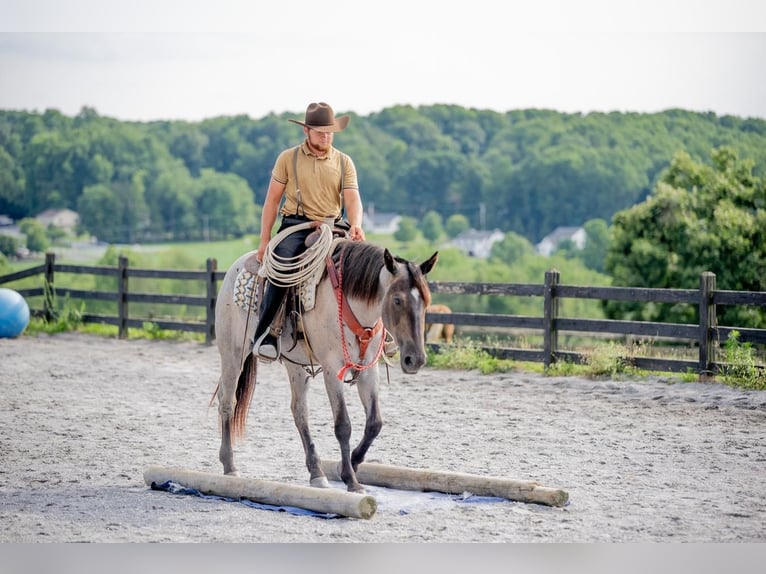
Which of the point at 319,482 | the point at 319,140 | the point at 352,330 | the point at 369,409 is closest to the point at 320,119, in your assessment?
the point at 319,140

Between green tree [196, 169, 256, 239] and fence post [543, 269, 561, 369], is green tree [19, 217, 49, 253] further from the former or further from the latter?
green tree [196, 169, 256, 239]

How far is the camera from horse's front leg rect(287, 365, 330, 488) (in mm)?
5957

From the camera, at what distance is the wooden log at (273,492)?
5043 millimetres

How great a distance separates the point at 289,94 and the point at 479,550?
27661 millimetres

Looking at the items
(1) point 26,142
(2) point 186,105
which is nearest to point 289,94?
(2) point 186,105

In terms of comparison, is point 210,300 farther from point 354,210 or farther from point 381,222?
point 381,222

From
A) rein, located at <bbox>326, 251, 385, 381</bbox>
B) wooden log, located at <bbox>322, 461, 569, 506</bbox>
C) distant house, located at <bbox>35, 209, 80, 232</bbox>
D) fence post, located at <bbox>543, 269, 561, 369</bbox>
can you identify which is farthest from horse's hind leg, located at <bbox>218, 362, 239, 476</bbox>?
distant house, located at <bbox>35, 209, 80, 232</bbox>

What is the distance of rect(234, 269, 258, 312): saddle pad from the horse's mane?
791mm

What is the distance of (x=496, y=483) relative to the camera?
18.0 feet

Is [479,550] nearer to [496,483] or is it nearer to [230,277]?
[496,483]

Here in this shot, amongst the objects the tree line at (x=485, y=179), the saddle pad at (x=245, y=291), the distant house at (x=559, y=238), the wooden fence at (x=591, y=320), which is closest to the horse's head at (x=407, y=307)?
the saddle pad at (x=245, y=291)

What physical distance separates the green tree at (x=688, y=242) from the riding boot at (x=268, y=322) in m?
17.5

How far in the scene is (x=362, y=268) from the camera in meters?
5.52

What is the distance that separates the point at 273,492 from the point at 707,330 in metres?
6.18
